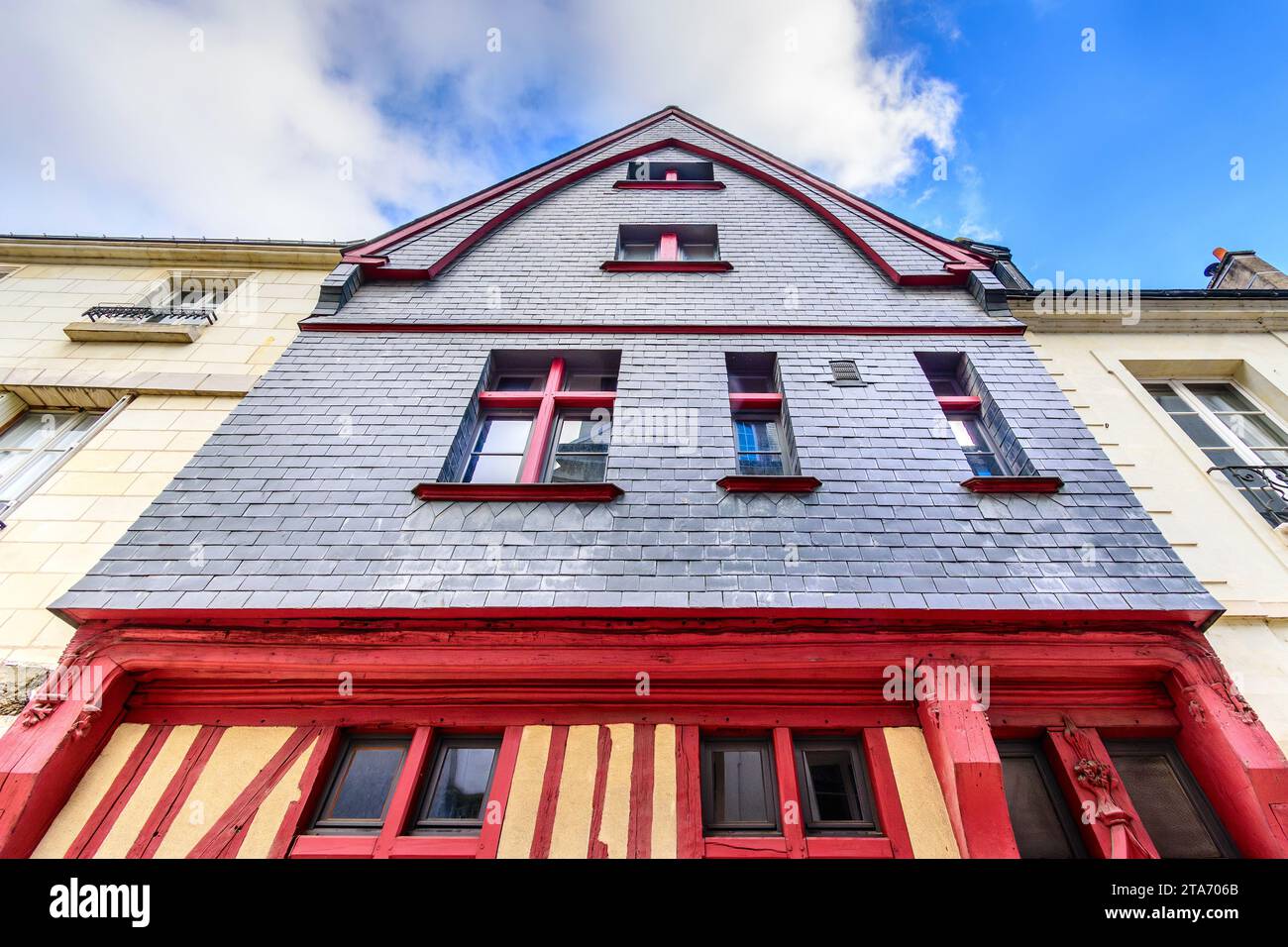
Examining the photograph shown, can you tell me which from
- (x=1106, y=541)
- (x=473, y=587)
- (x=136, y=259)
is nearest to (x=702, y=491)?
Answer: (x=473, y=587)

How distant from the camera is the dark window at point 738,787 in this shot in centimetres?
321

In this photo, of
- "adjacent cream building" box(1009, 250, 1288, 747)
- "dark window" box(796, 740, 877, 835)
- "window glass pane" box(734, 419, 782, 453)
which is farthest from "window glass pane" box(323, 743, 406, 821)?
"adjacent cream building" box(1009, 250, 1288, 747)

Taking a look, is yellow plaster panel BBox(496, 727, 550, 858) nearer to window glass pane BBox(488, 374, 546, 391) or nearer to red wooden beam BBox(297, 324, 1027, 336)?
window glass pane BBox(488, 374, 546, 391)

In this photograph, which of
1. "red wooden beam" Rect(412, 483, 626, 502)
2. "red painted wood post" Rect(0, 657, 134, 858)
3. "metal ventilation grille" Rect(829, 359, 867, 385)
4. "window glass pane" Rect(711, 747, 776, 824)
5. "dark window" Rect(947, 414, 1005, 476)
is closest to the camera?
"red painted wood post" Rect(0, 657, 134, 858)

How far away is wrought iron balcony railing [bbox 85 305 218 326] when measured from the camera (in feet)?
23.1

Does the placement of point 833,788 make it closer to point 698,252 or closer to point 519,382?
point 519,382

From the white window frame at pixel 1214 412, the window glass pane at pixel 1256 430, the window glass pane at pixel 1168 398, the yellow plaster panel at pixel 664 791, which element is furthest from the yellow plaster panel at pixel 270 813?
the window glass pane at pixel 1256 430

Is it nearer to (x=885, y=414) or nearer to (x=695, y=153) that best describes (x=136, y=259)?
(x=695, y=153)

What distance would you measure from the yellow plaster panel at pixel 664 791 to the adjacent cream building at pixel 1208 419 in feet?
12.6

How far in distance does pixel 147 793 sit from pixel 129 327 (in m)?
5.79

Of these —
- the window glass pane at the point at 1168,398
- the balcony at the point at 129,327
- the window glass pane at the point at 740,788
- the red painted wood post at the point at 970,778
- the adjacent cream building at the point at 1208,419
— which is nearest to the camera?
the red painted wood post at the point at 970,778

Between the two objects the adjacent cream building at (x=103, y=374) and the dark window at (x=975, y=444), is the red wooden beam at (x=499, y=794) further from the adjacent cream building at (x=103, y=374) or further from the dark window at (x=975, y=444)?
the dark window at (x=975, y=444)

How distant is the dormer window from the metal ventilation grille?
3.26 meters

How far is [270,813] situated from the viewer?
3.16 meters
